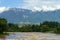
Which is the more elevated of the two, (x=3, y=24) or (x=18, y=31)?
(x=3, y=24)

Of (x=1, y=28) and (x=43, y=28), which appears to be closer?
(x=1, y=28)

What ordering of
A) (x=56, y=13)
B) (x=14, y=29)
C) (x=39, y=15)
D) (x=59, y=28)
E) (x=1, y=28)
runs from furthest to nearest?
(x=56, y=13) < (x=39, y=15) < (x=14, y=29) < (x=59, y=28) < (x=1, y=28)

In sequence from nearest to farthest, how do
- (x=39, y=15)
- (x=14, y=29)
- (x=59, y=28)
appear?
1. (x=59, y=28)
2. (x=14, y=29)
3. (x=39, y=15)

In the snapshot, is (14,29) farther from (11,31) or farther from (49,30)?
(49,30)

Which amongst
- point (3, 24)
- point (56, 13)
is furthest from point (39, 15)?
point (3, 24)

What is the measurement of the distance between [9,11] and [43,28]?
5009 centimetres

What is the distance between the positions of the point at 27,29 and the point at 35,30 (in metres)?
1.53

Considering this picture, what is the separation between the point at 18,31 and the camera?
43250 mm

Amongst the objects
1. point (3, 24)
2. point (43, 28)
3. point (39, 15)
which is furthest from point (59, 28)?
point (39, 15)

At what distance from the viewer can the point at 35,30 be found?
43.5 meters

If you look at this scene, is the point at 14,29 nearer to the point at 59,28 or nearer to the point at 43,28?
the point at 43,28

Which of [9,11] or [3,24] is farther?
[9,11]

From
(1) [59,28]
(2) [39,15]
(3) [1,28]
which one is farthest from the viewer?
(2) [39,15]

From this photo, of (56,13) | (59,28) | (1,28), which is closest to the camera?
(1,28)
